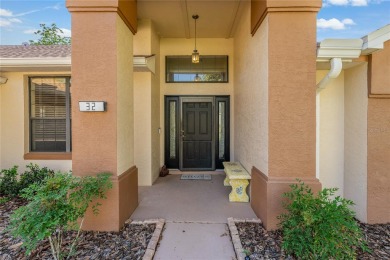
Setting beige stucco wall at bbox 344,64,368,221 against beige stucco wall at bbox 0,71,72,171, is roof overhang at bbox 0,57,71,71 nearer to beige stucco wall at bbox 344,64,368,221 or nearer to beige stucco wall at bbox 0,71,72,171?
beige stucco wall at bbox 0,71,72,171

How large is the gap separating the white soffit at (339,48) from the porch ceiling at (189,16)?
2.17 meters

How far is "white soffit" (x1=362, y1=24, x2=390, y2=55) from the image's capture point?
3186 mm

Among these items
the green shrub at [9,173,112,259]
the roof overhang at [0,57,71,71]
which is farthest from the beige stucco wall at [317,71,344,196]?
the roof overhang at [0,57,71,71]

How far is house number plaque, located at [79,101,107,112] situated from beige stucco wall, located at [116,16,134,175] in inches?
8.4

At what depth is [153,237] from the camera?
2.92 meters

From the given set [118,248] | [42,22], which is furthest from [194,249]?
[42,22]

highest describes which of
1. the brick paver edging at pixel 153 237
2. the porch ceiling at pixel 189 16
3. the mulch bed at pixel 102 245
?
the porch ceiling at pixel 189 16

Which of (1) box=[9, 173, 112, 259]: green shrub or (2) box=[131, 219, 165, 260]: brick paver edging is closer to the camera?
(1) box=[9, 173, 112, 259]: green shrub

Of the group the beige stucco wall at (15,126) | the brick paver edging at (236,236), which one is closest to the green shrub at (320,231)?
the brick paver edging at (236,236)

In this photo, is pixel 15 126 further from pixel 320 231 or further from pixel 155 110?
pixel 320 231

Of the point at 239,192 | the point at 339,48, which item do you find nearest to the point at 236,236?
the point at 239,192

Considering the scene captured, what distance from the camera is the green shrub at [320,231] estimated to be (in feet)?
7.62

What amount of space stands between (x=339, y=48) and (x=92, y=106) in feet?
12.3

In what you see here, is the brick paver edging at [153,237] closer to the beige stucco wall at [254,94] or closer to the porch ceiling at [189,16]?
the beige stucco wall at [254,94]
